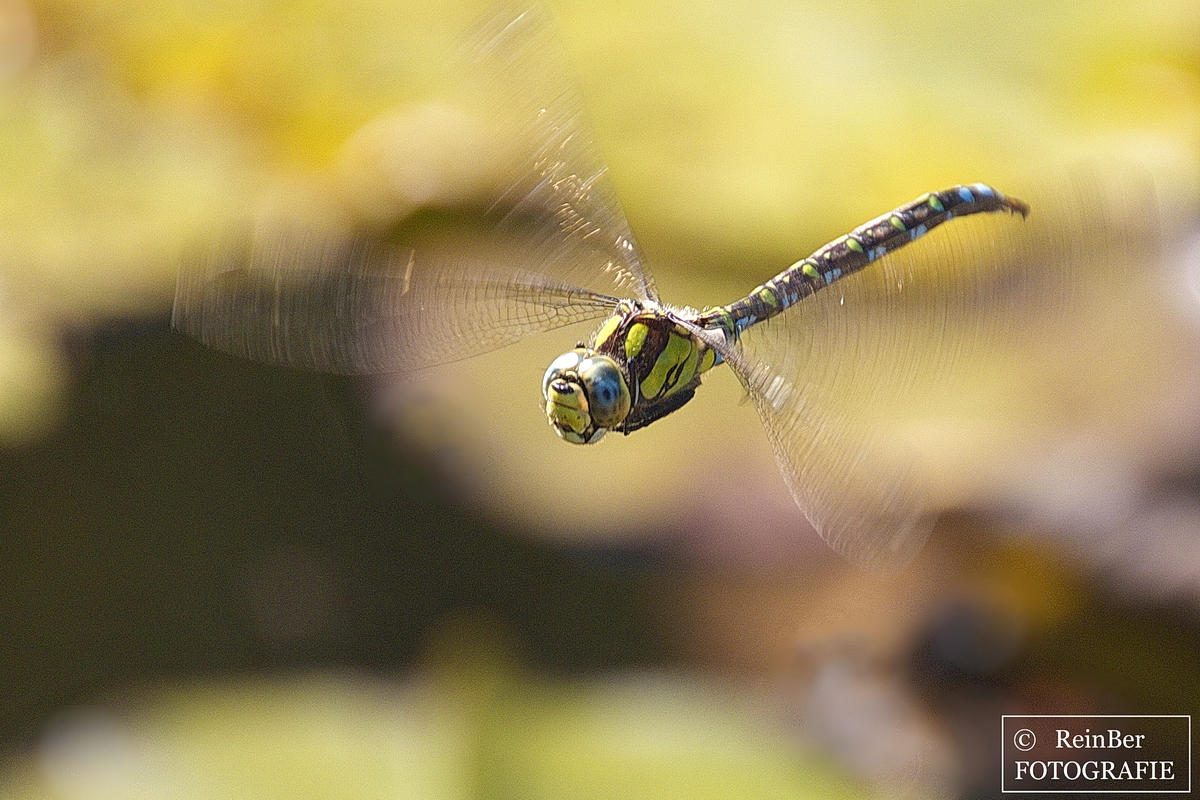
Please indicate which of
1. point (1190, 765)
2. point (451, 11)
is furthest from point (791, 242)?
point (1190, 765)

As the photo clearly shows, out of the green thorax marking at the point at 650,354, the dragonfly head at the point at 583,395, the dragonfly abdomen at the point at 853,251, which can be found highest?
the dragonfly abdomen at the point at 853,251

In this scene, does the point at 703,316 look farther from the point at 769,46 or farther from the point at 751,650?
the point at 769,46

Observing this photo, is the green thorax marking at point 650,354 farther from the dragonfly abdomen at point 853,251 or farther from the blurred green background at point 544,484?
the blurred green background at point 544,484

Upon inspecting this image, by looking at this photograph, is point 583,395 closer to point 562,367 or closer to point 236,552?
point 562,367

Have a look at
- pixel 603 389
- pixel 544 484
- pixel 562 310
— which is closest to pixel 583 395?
pixel 603 389

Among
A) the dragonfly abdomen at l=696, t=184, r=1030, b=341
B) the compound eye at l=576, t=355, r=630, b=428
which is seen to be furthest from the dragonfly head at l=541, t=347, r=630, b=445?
the dragonfly abdomen at l=696, t=184, r=1030, b=341

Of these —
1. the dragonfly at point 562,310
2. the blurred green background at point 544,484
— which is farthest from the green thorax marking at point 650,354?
the blurred green background at point 544,484
